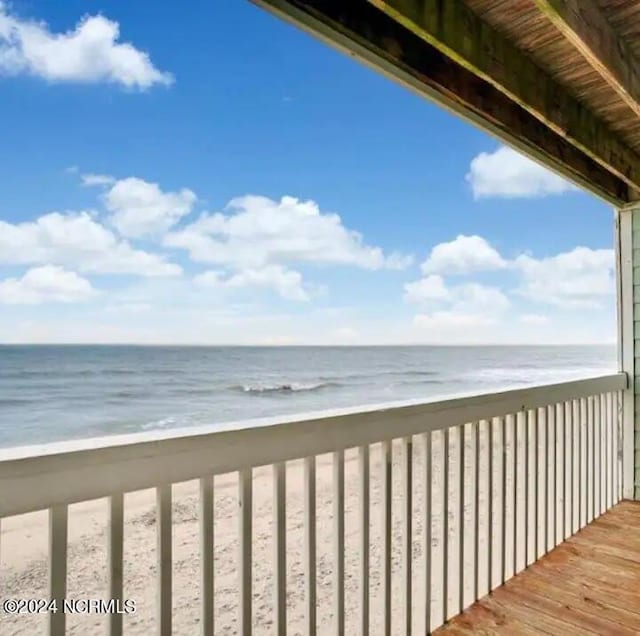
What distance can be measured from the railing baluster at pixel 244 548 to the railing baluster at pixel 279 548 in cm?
9

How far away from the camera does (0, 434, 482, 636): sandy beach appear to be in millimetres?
1134

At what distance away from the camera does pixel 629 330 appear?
3.37 meters

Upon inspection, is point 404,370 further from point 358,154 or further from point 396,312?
point 358,154

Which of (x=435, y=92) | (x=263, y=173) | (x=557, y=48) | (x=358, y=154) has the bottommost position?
(x=435, y=92)

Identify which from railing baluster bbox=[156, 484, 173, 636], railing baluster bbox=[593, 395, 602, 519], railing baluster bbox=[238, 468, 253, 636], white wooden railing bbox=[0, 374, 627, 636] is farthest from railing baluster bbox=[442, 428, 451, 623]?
railing baluster bbox=[593, 395, 602, 519]

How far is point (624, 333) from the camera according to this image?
337cm

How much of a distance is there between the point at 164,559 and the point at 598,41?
6.89 ft

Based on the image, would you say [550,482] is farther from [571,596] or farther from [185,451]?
[185,451]

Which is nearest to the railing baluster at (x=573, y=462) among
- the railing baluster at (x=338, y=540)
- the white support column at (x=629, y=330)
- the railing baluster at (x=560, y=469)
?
the railing baluster at (x=560, y=469)

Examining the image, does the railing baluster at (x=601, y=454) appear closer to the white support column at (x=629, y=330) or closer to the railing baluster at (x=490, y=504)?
the white support column at (x=629, y=330)

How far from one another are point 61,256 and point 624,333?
12.1 ft

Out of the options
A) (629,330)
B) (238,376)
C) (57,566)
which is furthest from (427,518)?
(238,376)

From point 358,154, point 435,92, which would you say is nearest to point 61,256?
point 435,92

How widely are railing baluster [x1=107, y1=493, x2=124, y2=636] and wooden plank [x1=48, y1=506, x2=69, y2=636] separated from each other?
0.09m
